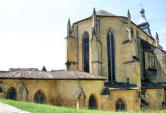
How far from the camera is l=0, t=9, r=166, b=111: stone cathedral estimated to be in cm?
1533

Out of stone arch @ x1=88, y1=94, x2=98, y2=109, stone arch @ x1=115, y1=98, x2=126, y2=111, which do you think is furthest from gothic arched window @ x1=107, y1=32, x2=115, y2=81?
stone arch @ x1=88, y1=94, x2=98, y2=109

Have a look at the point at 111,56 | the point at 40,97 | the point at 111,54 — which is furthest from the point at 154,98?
the point at 40,97

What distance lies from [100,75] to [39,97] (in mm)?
7676

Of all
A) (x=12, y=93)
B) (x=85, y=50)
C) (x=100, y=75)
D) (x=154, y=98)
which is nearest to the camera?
(x=12, y=93)

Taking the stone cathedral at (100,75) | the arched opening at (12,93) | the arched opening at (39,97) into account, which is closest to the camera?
the arched opening at (12,93)

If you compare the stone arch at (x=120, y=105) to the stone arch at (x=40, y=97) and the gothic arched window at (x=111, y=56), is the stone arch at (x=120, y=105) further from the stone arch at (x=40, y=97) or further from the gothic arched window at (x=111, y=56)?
the stone arch at (x=40, y=97)

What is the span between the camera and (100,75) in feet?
62.8

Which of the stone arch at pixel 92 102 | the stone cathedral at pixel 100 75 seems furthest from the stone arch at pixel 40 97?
the stone arch at pixel 92 102

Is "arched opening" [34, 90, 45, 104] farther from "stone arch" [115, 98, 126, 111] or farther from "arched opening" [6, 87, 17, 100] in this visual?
"stone arch" [115, 98, 126, 111]

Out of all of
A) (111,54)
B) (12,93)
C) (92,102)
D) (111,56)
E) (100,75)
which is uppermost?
(111,54)

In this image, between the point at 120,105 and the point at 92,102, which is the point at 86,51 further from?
the point at 120,105

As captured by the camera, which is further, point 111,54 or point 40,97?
point 111,54

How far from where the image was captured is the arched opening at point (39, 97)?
15523 millimetres

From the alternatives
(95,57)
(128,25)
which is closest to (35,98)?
(95,57)
